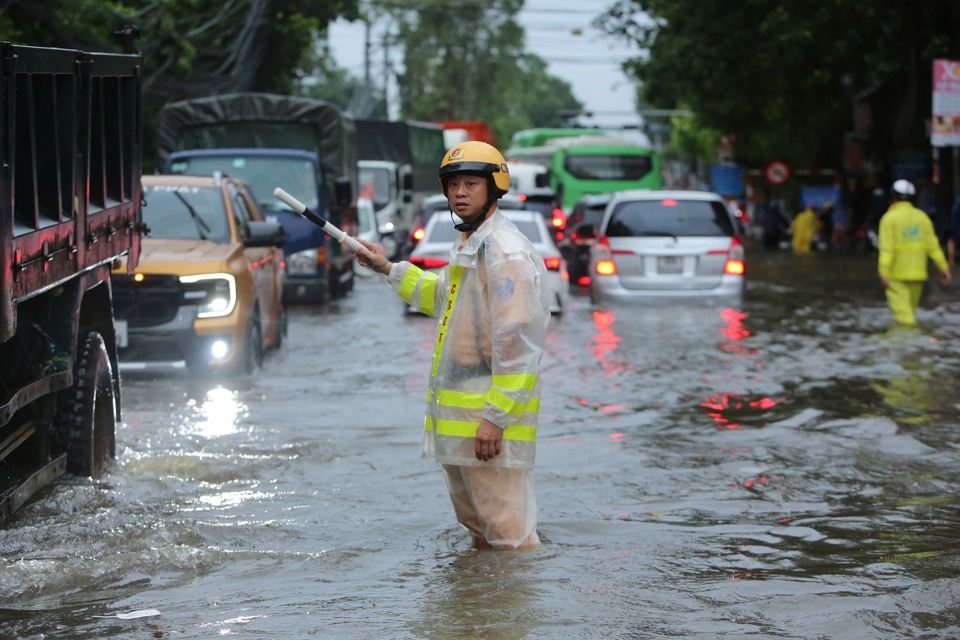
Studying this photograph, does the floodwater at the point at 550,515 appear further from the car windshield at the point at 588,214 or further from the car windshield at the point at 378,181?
the car windshield at the point at 378,181

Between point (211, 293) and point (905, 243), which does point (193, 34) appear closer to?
point (905, 243)

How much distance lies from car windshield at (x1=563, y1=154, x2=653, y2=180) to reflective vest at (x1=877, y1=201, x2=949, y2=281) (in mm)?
25212

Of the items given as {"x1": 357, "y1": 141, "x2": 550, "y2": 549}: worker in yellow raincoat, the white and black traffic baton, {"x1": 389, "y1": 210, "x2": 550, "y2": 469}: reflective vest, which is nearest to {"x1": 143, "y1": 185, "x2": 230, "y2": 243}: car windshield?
the white and black traffic baton

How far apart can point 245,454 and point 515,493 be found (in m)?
3.70

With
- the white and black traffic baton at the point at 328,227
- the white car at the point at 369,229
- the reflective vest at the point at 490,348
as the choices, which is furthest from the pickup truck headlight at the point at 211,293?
the white car at the point at 369,229

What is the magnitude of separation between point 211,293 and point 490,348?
685 cm

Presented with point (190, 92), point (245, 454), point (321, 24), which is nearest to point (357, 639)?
point (245, 454)

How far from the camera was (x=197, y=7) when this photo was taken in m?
34.5

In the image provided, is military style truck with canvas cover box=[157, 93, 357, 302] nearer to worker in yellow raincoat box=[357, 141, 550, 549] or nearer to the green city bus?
worker in yellow raincoat box=[357, 141, 550, 549]

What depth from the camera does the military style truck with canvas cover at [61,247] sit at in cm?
607

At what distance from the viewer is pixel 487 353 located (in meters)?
6.20

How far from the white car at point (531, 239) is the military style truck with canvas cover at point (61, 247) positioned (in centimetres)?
998

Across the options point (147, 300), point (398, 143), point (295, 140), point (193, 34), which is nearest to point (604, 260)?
point (295, 140)

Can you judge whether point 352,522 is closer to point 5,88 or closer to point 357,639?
point 357,639
